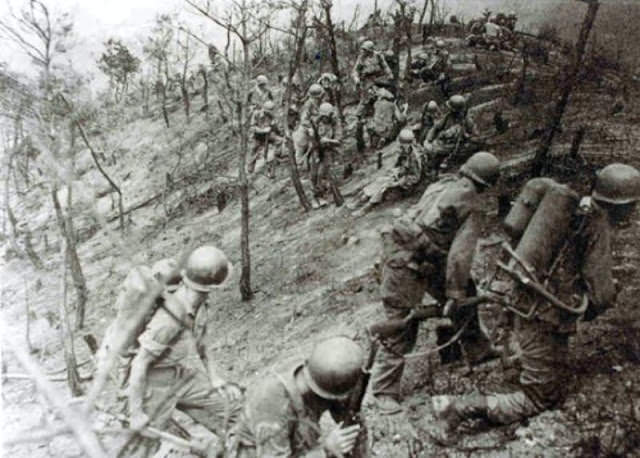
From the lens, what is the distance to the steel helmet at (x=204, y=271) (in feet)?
10.8

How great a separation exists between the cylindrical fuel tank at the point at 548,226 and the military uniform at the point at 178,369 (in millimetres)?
2231

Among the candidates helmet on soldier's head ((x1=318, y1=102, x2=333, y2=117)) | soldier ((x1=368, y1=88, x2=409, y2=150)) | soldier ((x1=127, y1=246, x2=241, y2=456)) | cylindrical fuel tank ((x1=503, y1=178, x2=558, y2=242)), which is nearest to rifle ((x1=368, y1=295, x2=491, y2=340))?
cylindrical fuel tank ((x1=503, y1=178, x2=558, y2=242))

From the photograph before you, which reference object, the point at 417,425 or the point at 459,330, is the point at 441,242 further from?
the point at 417,425

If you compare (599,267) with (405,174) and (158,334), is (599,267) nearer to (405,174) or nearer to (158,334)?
(158,334)

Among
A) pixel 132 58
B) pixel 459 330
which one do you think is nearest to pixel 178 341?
pixel 459 330

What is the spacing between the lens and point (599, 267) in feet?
10.7

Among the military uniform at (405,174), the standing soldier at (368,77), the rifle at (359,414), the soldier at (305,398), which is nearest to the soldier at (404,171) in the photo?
the military uniform at (405,174)

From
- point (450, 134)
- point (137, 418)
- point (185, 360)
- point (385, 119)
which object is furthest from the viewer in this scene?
point (385, 119)

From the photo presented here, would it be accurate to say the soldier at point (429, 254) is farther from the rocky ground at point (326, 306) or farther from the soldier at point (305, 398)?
the soldier at point (305, 398)

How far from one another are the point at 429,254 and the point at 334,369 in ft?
5.20

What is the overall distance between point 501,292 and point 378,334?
951 millimetres

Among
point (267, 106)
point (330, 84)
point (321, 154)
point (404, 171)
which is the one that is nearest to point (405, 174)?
point (404, 171)

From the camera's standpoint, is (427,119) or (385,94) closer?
(427,119)

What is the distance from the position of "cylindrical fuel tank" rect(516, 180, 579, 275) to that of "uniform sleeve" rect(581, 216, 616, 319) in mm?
163
